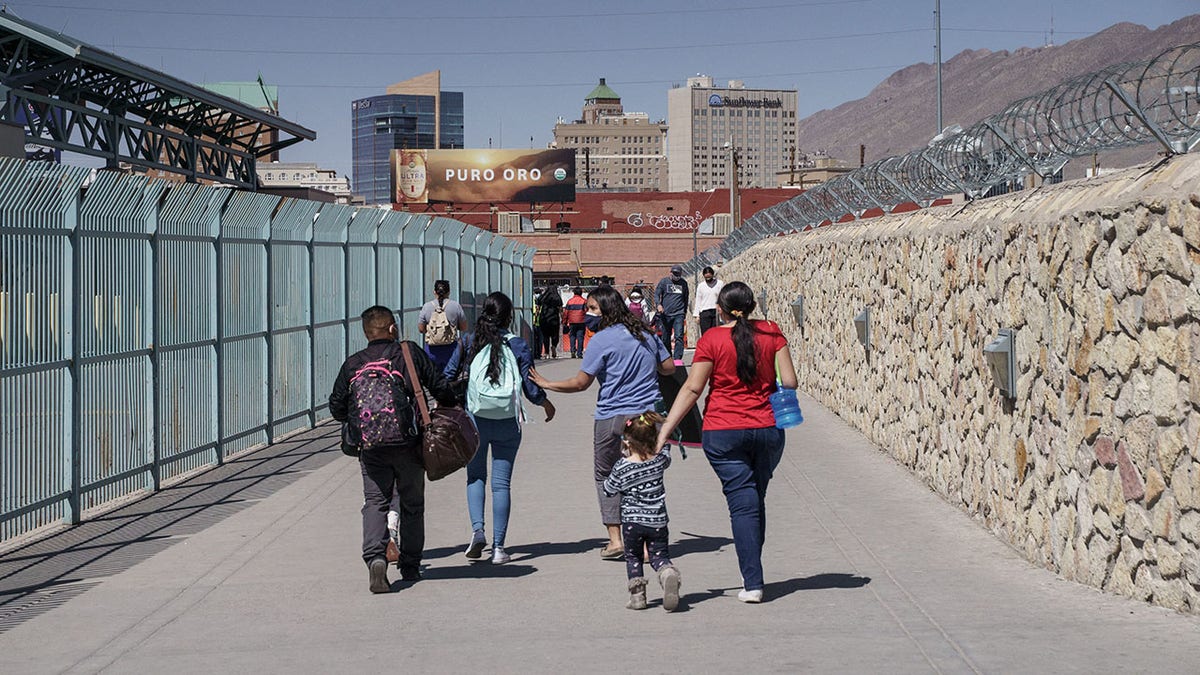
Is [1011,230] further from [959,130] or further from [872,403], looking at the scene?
[872,403]

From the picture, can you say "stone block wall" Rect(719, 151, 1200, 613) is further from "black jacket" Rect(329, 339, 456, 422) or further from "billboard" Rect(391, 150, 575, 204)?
"billboard" Rect(391, 150, 575, 204)

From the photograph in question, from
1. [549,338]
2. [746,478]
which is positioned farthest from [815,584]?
[549,338]

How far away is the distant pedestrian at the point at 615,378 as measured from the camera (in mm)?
8148

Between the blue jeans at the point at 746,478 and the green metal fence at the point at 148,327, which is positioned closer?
the blue jeans at the point at 746,478

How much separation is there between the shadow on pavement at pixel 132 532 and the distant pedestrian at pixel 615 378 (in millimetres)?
2724

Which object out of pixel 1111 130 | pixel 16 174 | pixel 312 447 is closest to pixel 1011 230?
pixel 1111 130

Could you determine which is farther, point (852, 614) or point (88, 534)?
point (88, 534)

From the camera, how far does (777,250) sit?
21.9m

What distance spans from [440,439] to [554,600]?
1.02m

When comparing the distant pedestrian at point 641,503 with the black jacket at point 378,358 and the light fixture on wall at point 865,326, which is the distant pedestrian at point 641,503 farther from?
the light fixture on wall at point 865,326

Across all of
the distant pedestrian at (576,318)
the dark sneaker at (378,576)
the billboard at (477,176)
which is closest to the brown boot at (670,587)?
the dark sneaker at (378,576)

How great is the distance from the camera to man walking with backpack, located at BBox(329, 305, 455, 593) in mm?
7477

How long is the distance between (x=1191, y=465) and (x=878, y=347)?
24.6 ft

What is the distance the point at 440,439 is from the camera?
759 centimetres
